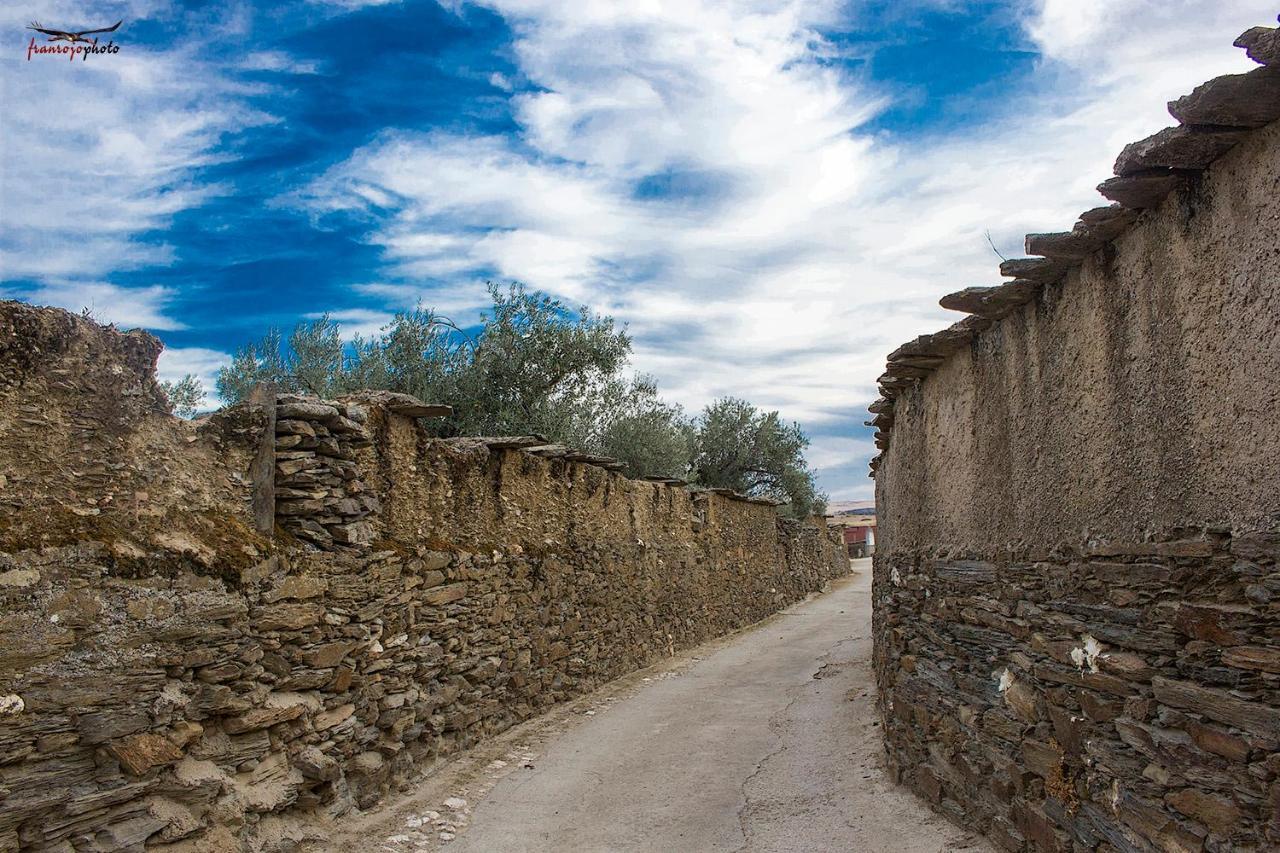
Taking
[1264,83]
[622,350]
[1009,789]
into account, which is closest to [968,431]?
[1009,789]

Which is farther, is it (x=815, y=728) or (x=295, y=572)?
(x=815, y=728)

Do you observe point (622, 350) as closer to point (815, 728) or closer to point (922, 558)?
point (815, 728)

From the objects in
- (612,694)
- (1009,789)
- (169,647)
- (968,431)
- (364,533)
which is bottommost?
(612,694)

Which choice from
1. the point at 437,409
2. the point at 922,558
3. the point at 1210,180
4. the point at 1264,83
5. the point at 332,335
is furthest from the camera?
the point at 332,335

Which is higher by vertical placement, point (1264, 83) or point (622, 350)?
point (622, 350)

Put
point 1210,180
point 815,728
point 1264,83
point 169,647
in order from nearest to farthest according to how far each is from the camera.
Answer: point 1264,83, point 1210,180, point 169,647, point 815,728

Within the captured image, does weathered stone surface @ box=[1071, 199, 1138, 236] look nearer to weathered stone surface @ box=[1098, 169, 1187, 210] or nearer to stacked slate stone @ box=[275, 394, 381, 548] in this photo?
weathered stone surface @ box=[1098, 169, 1187, 210]

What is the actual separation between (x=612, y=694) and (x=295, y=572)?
620 centimetres

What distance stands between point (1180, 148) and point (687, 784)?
586 cm

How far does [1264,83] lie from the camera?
9.72 ft

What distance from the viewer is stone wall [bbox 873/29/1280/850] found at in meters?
3.16

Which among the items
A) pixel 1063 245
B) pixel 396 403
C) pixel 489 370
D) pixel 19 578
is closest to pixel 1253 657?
pixel 1063 245

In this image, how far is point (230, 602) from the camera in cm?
541

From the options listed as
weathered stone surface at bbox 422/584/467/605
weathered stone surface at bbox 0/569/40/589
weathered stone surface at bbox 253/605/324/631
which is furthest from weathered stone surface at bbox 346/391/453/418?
weathered stone surface at bbox 0/569/40/589
